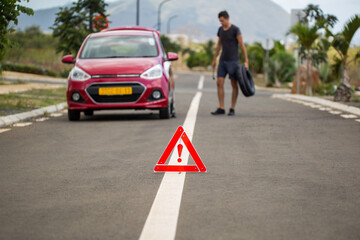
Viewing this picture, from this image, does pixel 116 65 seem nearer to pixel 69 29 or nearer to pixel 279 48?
pixel 69 29

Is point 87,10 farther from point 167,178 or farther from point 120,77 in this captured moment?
point 167,178

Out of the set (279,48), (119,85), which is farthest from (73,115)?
(279,48)

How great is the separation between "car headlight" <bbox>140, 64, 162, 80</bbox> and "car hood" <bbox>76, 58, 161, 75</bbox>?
65 millimetres

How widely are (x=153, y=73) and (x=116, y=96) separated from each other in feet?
2.62

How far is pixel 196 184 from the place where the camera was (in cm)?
559

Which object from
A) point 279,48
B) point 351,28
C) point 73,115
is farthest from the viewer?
point 279,48

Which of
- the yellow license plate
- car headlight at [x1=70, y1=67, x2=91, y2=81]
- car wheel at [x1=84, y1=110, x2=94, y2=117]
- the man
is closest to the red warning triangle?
the yellow license plate

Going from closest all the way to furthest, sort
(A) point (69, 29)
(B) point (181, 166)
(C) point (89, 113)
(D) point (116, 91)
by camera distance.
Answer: (B) point (181, 166) → (D) point (116, 91) → (C) point (89, 113) → (A) point (69, 29)

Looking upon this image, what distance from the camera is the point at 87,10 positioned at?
23547mm

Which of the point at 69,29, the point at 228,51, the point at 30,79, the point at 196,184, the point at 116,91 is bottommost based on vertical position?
the point at 30,79

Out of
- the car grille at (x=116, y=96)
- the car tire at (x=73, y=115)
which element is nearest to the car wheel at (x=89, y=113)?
the car tire at (x=73, y=115)

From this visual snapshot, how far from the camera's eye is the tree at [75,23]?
22.8 m

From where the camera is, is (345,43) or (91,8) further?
(91,8)

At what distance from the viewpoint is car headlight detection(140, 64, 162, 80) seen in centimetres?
1210
